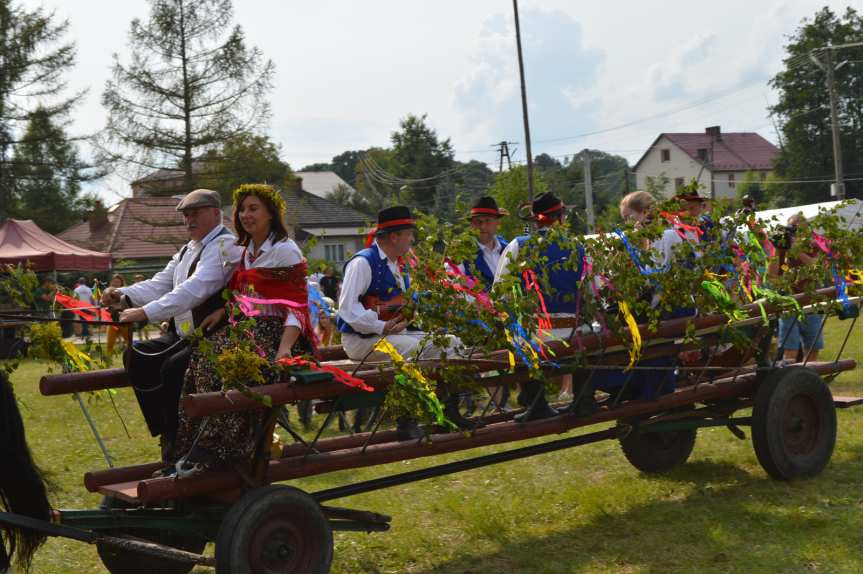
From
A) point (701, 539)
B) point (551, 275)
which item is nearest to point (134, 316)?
point (551, 275)

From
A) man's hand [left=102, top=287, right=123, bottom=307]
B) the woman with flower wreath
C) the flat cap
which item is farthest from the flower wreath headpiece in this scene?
man's hand [left=102, top=287, right=123, bottom=307]

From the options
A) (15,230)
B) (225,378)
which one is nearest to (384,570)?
(225,378)

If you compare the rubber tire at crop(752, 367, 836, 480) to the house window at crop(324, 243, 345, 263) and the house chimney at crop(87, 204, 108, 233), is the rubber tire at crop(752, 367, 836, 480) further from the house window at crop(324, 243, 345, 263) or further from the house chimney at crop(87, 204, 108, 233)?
the house window at crop(324, 243, 345, 263)

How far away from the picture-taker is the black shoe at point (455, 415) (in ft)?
17.9

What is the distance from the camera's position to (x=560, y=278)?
584 centimetres

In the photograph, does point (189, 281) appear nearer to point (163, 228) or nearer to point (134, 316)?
point (134, 316)

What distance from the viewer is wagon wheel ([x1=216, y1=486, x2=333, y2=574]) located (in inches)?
166

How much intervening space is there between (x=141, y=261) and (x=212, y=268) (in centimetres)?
4003

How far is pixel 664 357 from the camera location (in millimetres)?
6152

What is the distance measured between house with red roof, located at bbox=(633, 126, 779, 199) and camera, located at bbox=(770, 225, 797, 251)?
2661 inches

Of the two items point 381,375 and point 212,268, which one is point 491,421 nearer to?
point 381,375

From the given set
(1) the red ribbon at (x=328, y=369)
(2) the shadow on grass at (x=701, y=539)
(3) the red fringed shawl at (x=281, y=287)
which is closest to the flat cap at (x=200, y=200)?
(3) the red fringed shawl at (x=281, y=287)

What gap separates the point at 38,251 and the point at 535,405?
60.5 feet

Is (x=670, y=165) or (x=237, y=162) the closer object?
(x=237, y=162)
